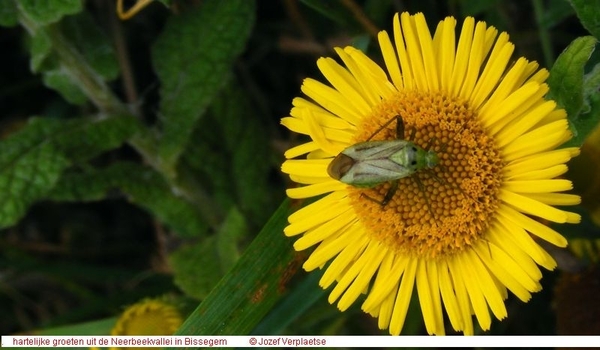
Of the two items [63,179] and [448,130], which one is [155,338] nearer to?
[63,179]

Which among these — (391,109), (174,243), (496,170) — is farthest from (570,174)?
(174,243)

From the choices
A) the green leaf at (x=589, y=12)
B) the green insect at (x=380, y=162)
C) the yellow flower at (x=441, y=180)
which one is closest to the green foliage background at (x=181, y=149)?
the green leaf at (x=589, y=12)

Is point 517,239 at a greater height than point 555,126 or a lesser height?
lesser

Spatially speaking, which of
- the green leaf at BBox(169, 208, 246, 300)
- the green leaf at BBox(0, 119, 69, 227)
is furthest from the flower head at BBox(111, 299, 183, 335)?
the green leaf at BBox(0, 119, 69, 227)

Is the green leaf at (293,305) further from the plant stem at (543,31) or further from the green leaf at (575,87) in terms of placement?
the plant stem at (543,31)

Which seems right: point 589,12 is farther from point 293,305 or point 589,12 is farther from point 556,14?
point 293,305

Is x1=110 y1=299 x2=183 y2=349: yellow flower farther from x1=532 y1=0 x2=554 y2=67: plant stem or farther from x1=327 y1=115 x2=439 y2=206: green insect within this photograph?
x1=532 y1=0 x2=554 y2=67: plant stem
